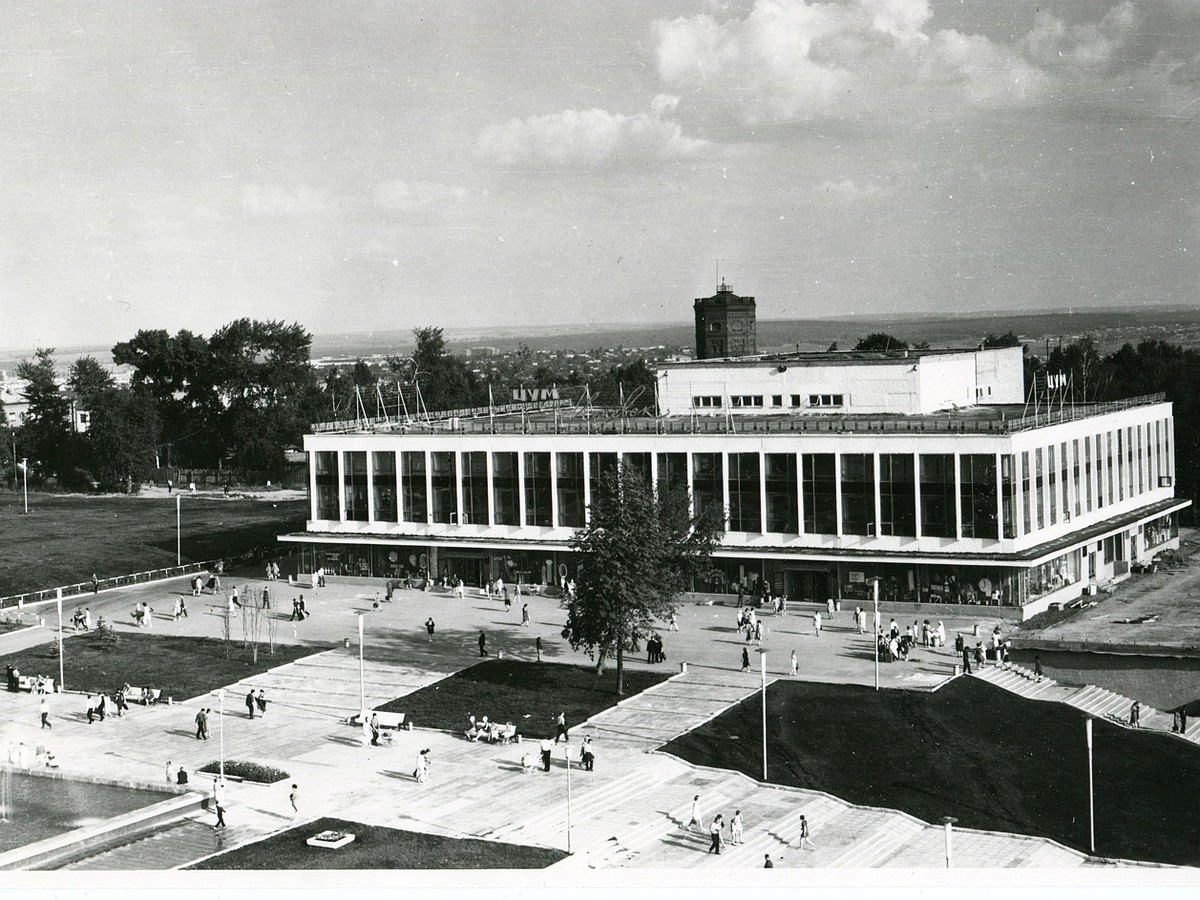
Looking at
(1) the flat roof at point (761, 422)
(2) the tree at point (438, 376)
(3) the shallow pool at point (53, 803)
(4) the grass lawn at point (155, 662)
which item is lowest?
(3) the shallow pool at point (53, 803)

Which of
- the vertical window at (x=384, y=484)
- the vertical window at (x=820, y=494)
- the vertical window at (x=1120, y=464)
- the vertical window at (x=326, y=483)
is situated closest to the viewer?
the vertical window at (x=820, y=494)

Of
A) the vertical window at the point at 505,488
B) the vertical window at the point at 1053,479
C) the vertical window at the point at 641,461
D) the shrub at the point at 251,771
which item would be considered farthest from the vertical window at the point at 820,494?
the shrub at the point at 251,771

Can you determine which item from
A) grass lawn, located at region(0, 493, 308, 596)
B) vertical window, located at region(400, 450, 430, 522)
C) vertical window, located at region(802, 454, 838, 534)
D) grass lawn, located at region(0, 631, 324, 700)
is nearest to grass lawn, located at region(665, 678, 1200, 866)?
vertical window, located at region(802, 454, 838, 534)

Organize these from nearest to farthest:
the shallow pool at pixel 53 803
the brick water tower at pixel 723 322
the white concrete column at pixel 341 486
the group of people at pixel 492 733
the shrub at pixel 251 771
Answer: the shallow pool at pixel 53 803 → the shrub at pixel 251 771 → the group of people at pixel 492 733 → the white concrete column at pixel 341 486 → the brick water tower at pixel 723 322

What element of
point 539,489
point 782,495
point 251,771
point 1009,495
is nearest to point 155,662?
Answer: point 251,771

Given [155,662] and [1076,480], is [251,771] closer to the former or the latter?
[155,662]

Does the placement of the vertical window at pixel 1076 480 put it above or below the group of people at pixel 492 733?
above

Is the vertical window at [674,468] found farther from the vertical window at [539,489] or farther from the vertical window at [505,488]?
the vertical window at [505,488]

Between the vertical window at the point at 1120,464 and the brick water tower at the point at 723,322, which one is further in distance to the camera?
the brick water tower at the point at 723,322
